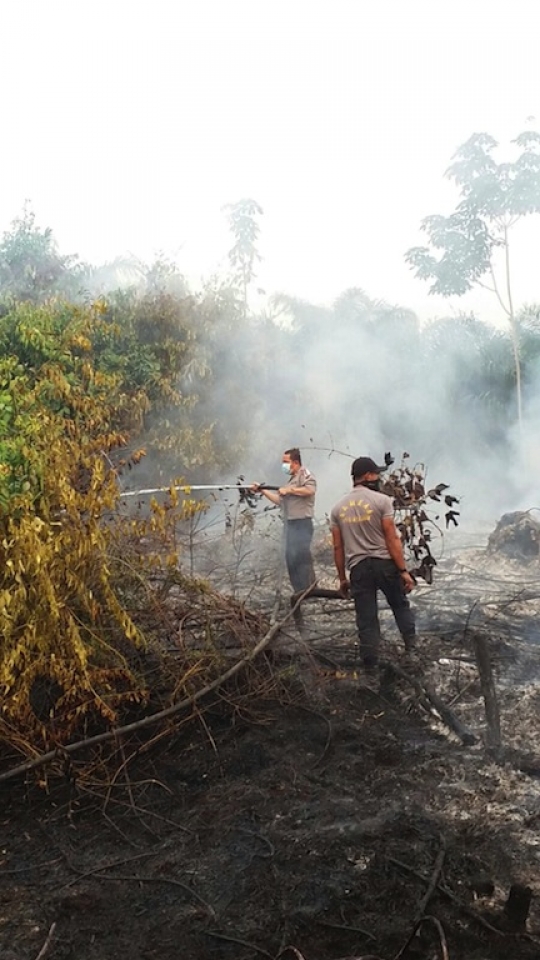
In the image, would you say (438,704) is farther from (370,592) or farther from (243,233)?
(243,233)

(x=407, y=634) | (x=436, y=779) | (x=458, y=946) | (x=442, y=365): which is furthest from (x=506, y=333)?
(x=458, y=946)

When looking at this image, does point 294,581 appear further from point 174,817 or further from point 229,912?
point 229,912

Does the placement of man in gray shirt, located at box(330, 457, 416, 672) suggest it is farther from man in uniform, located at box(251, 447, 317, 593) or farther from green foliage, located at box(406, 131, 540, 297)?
green foliage, located at box(406, 131, 540, 297)

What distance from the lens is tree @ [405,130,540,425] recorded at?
58.9 ft

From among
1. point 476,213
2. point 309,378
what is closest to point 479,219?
point 476,213

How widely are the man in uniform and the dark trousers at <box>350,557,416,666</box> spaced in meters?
1.65

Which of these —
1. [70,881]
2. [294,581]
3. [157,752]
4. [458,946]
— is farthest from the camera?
[294,581]

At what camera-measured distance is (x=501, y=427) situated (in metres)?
17.3

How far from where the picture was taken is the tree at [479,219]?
18.0 m

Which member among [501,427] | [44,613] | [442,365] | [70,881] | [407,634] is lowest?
[70,881]

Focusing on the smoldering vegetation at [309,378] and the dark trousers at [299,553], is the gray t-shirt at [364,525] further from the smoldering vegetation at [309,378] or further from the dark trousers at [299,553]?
the smoldering vegetation at [309,378]

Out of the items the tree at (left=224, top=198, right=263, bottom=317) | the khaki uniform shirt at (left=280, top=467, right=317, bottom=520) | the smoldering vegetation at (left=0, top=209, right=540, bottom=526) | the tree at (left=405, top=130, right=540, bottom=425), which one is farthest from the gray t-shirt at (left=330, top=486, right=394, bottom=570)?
the tree at (left=224, top=198, right=263, bottom=317)

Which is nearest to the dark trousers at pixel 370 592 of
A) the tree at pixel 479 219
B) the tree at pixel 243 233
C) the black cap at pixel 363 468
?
the black cap at pixel 363 468

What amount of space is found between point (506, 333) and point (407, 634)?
48.7 feet
